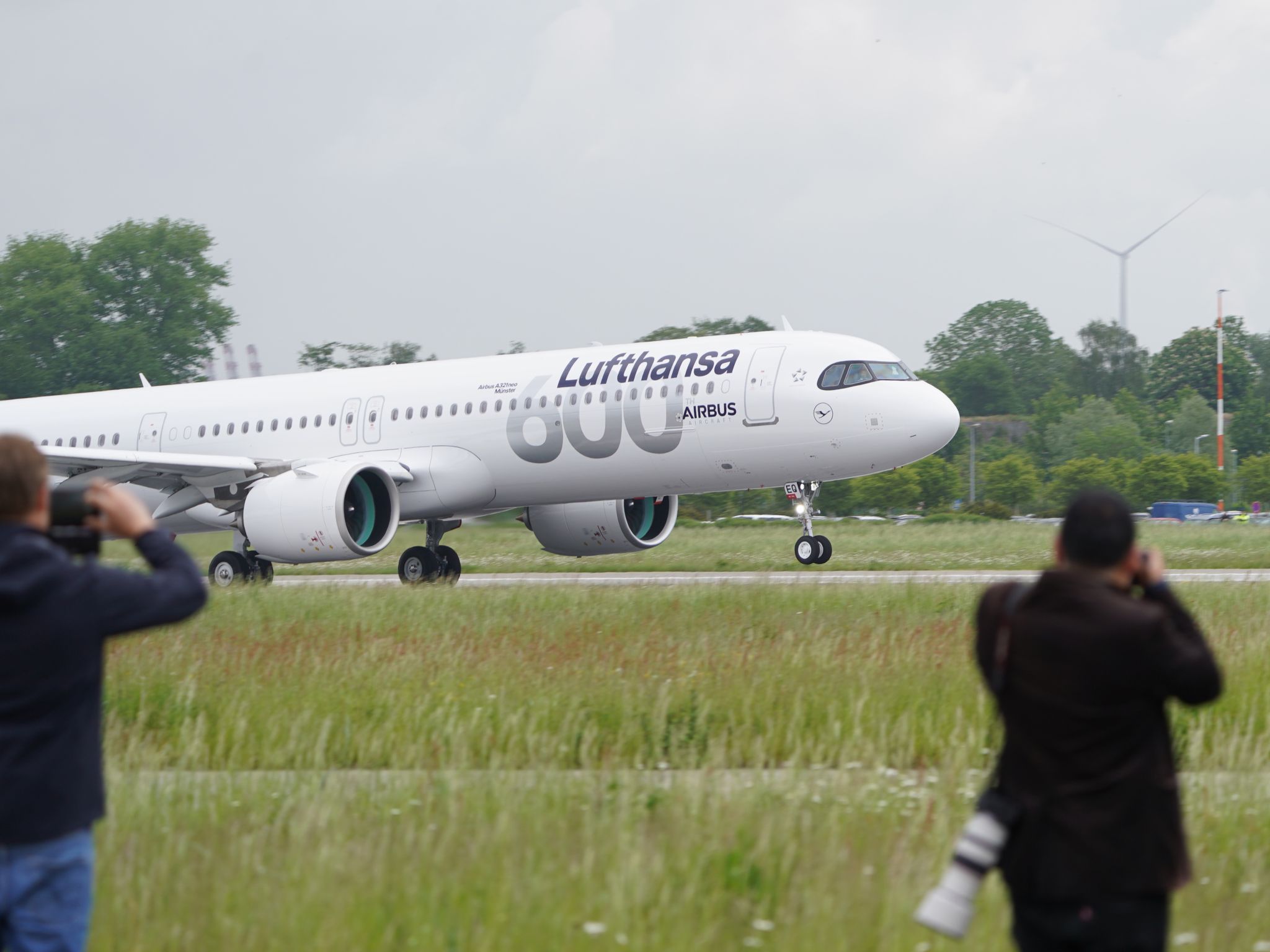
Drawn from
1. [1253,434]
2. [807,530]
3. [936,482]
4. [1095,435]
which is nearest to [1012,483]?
[936,482]

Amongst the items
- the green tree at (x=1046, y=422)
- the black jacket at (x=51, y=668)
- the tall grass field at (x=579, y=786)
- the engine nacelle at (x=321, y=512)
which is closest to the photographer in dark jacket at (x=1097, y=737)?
the tall grass field at (x=579, y=786)

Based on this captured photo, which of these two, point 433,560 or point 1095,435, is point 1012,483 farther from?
point 433,560

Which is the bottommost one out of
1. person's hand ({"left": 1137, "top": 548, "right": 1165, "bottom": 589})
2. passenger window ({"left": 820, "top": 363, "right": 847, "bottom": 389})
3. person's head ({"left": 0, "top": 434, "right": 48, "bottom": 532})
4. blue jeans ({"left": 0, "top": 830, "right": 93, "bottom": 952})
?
blue jeans ({"left": 0, "top": 830, "right": 93, "bottom": 952})

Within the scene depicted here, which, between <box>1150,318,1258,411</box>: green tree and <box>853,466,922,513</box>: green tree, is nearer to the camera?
<box>853,466,922,513</box>: green tree

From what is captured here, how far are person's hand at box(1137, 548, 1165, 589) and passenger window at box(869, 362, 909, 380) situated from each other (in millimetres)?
15865

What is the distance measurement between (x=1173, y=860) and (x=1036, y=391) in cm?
12560

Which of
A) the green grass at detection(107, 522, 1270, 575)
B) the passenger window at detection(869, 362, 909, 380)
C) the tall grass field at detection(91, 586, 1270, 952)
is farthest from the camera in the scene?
the green grass at detection(107, 522, 1270, 575)

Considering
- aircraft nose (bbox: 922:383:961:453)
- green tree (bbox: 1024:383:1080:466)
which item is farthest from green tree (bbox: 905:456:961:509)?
aircraft nose (bbox: 922:383:961:453)

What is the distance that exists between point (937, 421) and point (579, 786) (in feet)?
44.7

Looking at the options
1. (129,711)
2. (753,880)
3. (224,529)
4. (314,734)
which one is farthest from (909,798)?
(224,529)

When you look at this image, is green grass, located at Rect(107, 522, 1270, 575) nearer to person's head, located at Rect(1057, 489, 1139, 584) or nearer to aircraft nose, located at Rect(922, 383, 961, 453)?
aircraft nose, located at Rect(922, 383, 961, 453)

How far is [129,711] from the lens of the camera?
920 centimetres

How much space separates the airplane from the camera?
19359 mm

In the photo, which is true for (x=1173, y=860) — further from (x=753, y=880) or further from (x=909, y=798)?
(x=909, y=798)
